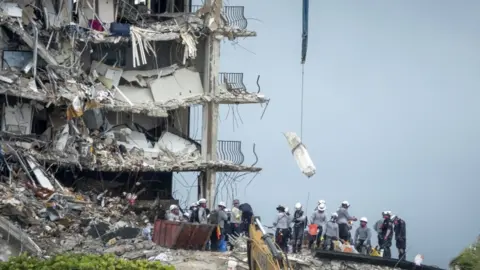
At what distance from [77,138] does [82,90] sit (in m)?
1.77

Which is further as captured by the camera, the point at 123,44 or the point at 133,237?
the point at 123,44

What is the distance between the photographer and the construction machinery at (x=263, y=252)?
24.7 m

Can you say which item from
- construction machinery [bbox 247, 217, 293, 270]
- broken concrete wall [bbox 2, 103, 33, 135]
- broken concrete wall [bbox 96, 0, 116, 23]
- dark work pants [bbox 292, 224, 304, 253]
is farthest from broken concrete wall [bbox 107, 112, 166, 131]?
construction machinery [bbox 247, 217, 293, 270]

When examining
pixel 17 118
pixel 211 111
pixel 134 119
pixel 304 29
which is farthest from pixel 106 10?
pixel 304 29

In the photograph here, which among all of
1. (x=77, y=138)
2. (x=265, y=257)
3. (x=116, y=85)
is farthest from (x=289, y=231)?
(x=116, y=85)

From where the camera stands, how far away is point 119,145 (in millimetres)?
43062

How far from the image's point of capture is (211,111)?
46.8 meters

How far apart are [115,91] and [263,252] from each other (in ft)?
62.7

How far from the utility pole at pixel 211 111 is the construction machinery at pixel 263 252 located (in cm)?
1806

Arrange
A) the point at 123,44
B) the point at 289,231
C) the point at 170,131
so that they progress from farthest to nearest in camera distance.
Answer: the point at 170,131 < the point at 123,44 < the point at 289,231

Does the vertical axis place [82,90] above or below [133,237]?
above

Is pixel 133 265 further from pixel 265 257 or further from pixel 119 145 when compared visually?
pixel 119 145

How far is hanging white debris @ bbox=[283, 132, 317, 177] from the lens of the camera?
3753 centimetres

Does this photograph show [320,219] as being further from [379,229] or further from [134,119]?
[134,119]
